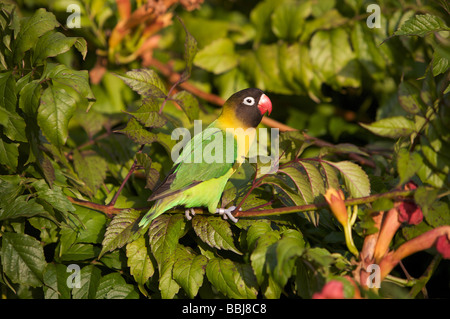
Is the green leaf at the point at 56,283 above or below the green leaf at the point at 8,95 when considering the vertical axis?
below

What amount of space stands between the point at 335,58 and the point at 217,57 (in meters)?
0.99

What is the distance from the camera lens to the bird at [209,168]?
7.32ft

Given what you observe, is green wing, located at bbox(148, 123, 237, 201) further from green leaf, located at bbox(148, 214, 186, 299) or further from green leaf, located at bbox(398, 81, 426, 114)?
green leaf, located at bbox(398, 81, 426, 114)

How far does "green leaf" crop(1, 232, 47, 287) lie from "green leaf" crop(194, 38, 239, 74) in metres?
2.08

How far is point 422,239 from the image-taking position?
5.92ft

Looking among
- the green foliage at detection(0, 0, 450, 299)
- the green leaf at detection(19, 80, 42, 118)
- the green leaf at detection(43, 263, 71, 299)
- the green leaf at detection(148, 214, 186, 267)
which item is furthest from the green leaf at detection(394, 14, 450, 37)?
the green leaf at detection(43, 263, 71, 299)

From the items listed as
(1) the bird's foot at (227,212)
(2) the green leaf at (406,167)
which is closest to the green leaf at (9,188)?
(1) the bird's foot at (227,212)

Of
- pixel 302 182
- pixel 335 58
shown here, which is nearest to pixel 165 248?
pixel 302 182

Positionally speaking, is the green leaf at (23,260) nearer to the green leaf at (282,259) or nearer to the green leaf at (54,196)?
the green leaf at (54,196)

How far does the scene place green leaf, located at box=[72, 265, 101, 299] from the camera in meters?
2.19

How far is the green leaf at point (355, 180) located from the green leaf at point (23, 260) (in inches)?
57.9

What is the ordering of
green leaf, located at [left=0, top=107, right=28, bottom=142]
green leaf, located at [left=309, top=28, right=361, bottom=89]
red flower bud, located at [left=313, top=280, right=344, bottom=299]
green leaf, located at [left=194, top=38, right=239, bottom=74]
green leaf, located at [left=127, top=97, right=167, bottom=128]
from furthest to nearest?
green leaf, located at [left=194, top=38, right=239, bottom=74], green leaf, located at [left=309, top=28, right=361, bottom=89], green leaf, located at [left=127, top=97, right=167, bottom=128], green leaf, located at [left=0, top=107, right=28, bottom=142], red flower bud, located at [left=313, top=280, right=344, bottom=299]
